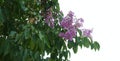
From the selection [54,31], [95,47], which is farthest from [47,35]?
[95,47]

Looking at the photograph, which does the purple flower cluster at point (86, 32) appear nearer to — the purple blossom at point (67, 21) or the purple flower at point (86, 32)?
the purple flower at point (86, 32)

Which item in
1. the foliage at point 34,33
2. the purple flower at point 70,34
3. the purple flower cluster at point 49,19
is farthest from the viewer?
the purple flower cluster at point 49,19

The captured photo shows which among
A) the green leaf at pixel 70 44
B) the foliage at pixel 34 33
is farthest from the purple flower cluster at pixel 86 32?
the green leaf at pixel 70 44

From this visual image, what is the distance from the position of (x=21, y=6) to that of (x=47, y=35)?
198mm

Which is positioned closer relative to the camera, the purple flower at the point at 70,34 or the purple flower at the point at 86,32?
the purple flower at the point at 70,34

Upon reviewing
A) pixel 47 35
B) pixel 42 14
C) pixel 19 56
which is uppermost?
pixel 42 14

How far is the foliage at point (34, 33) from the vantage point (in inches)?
57.4

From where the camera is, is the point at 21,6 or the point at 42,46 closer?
the point at 42,46

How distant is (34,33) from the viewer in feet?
4.74

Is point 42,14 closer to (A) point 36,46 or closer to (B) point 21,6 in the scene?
(B) point 21,6

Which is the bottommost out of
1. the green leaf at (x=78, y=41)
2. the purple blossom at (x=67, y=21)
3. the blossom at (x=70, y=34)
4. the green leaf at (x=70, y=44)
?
the green leaf at (x=70, y=44)

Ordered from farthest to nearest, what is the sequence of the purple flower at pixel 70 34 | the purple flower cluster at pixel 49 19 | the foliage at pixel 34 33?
the purple flower cluster at pixel 49 19
the purple flower at pixel 70 34
the foliage at pixel 34 33

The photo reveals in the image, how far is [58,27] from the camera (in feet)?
5.81

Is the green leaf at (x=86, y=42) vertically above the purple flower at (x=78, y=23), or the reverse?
the purple flower at (x=78, y=23)
